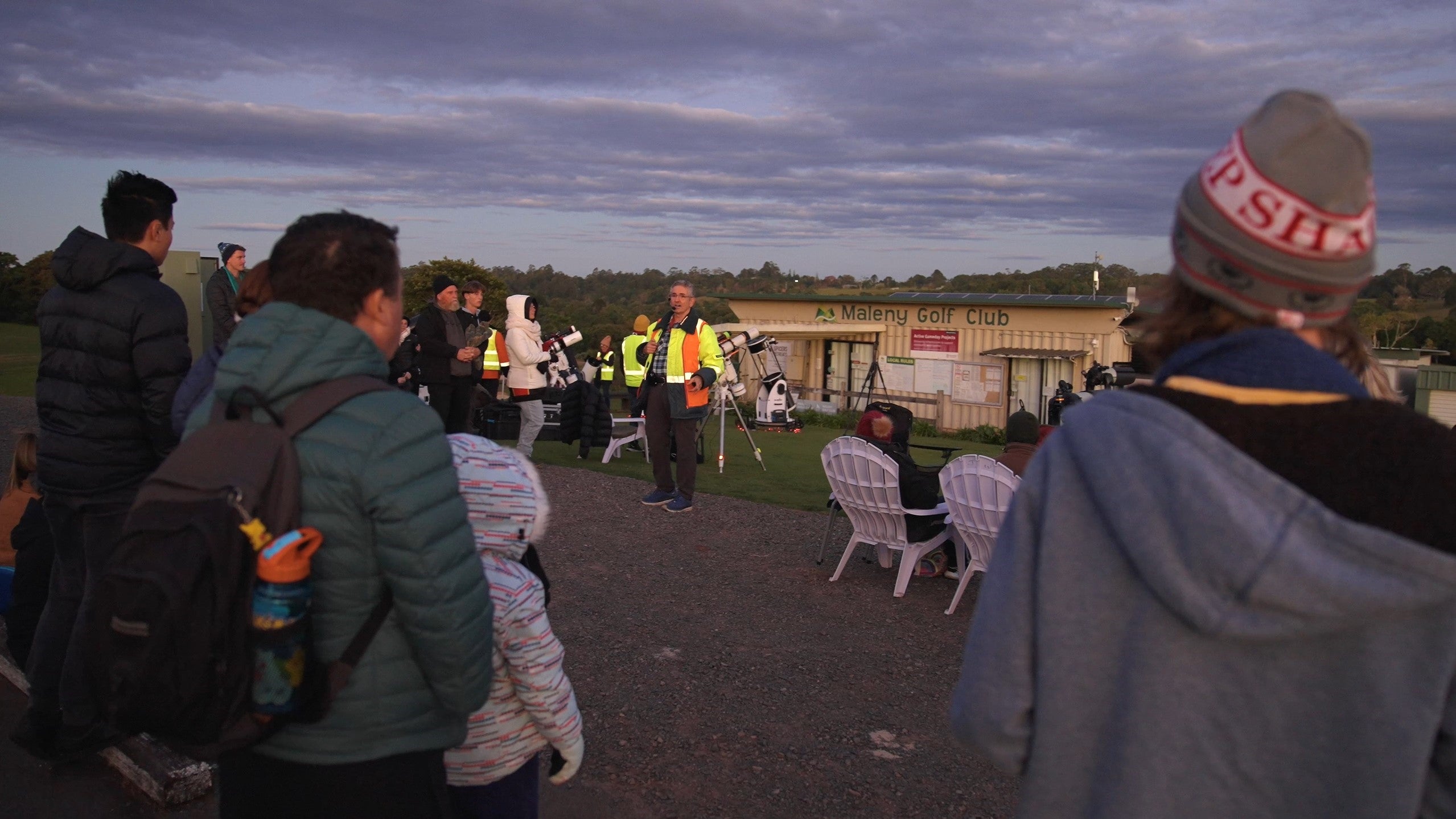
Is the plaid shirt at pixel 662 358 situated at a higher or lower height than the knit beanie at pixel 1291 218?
lower

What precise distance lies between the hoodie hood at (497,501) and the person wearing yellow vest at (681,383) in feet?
24.3

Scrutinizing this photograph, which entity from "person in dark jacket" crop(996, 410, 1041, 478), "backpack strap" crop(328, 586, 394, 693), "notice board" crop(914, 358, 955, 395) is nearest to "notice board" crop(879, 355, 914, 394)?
"notice board" crop(914, 358, 955, 395)

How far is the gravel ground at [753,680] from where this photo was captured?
414cm

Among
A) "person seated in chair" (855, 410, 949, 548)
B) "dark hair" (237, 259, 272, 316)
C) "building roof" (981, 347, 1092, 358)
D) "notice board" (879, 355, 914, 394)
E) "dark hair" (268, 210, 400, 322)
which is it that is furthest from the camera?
"notice board" (879, 355, 914, 394)

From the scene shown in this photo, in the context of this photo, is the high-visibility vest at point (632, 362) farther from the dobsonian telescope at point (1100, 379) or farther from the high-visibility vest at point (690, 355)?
the dobsonian telescope at point (1100, 379)

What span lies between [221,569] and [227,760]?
1.98 ft

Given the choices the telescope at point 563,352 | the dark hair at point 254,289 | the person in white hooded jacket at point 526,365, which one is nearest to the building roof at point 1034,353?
the telescope at point 563,352

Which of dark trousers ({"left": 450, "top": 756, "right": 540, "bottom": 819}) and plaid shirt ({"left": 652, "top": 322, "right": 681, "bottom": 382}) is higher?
plaid shirt ({"left": 652, "top": 322, "right": 681, "bottom": 382})

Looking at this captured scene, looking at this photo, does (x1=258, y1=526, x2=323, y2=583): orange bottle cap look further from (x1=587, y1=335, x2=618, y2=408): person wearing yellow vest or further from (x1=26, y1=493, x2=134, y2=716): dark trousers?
(x1=587, y1=335, x2=618, y2=408): person wearing yellow vest

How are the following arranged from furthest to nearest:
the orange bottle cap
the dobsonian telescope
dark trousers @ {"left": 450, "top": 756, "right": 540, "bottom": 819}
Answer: the dobsonian telescope < dark trousers @ {"left": 450, "top": 756, "right": 540, "bottom": 819} < the orange bottle cap

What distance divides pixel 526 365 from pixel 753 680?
7.02m

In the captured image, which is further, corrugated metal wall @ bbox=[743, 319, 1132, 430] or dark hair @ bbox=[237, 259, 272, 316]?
corrugated metal wall @ bbox=[743, 319, 1132, 430]

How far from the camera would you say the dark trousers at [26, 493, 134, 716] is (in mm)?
3795

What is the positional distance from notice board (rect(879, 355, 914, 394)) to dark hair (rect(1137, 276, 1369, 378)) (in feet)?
89.4
